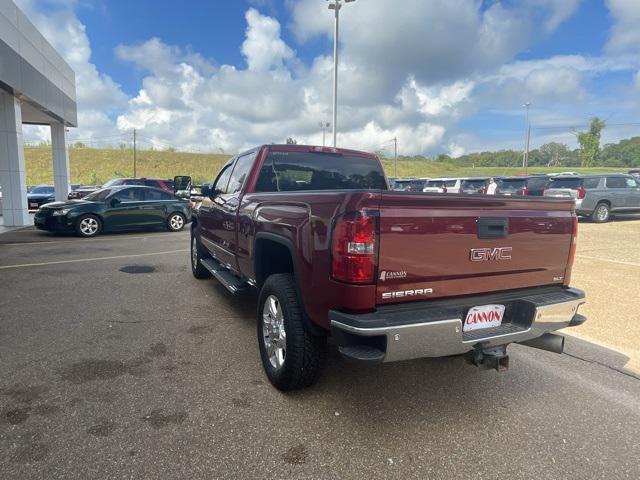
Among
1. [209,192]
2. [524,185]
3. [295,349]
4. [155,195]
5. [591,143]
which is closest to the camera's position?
[295,349]

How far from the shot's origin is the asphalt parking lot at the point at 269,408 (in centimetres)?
235

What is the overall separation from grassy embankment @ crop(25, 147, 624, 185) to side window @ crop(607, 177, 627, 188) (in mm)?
54923

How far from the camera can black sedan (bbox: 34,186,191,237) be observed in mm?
11398

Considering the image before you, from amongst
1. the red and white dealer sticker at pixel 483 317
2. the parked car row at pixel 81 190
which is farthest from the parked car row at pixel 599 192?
the red and white dealer sticker at pixel 483 317

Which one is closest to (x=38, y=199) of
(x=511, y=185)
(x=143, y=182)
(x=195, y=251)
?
(x=143, y=182)

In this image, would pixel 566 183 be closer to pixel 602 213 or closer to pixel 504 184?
pixel 602 213

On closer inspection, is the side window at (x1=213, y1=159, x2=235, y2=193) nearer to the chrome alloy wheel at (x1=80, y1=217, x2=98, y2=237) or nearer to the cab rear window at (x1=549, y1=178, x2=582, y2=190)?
the chrome alloy wheel at (x1=80, y1=217, x2=98, y2=237)

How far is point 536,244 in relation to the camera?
2977 mm

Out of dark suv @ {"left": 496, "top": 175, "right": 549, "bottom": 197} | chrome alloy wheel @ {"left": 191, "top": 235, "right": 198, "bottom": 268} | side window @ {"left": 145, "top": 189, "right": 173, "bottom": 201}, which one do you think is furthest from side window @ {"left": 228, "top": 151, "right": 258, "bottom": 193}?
dark suv @ {"left": 496, "top": 175, "right": 549, "bottom": 197}

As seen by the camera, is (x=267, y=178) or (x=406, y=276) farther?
(x=267, y=178)

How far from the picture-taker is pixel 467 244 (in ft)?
8.76

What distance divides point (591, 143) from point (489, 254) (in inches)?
4539

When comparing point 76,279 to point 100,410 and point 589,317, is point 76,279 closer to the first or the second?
point 100,410

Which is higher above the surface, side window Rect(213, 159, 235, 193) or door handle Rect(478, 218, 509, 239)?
side window Rect(213, 159, 235, 193)
